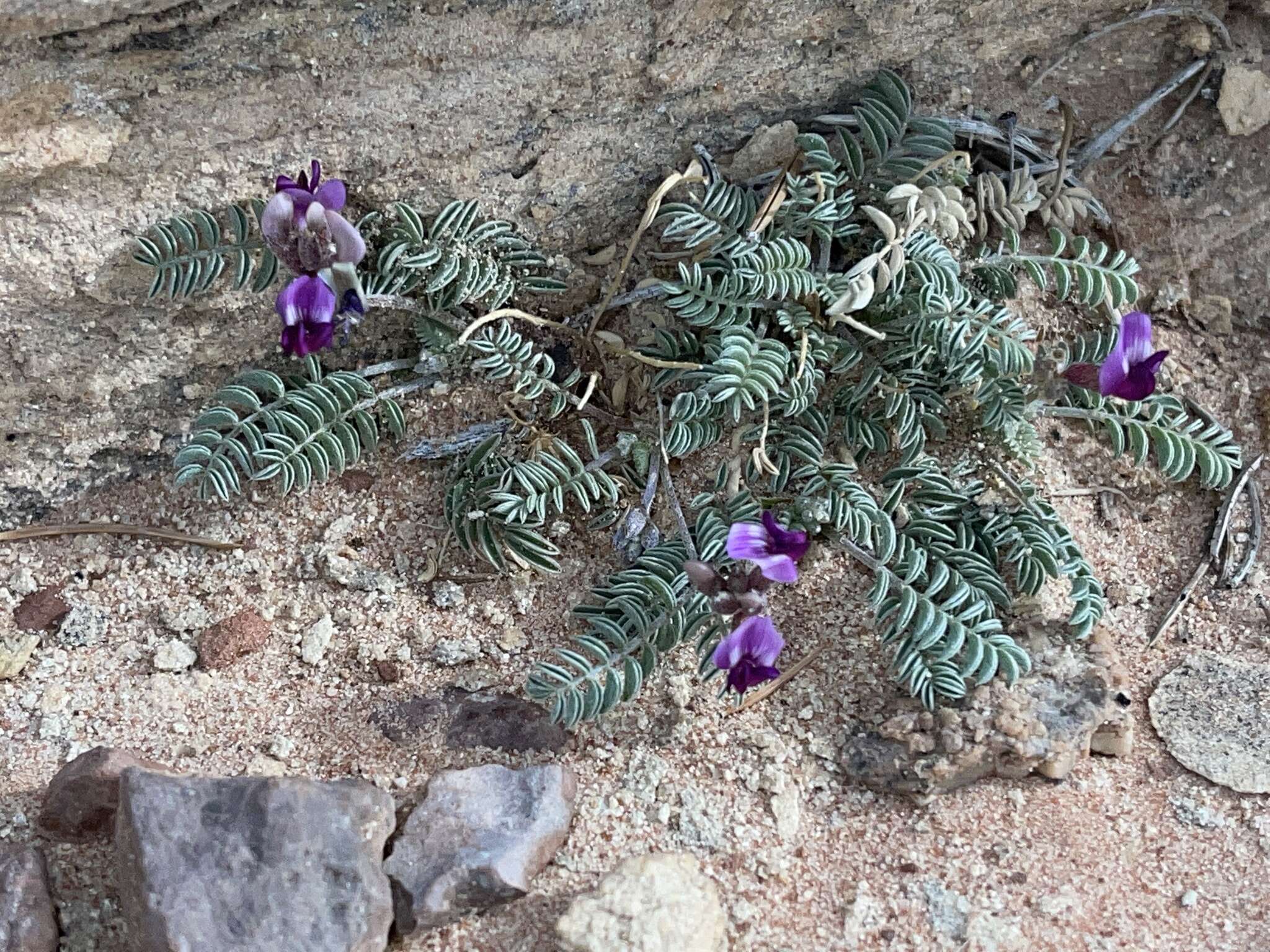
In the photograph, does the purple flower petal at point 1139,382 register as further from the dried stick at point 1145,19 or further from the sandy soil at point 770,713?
the dried stick at point 1145,19

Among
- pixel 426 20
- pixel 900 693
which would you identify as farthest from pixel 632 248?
pixel 900 693

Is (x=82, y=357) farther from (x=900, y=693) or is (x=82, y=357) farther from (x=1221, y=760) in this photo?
(x=1221, y=760)

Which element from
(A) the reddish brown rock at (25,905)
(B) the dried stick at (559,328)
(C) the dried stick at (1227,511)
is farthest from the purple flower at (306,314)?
(C) the dried stick at (1227,511)

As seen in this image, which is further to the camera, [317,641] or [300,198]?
[317,641]

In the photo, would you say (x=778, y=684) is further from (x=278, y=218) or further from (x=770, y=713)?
(x=278, y=218)

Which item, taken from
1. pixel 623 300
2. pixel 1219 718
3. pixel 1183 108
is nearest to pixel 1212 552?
pixel 1219 718

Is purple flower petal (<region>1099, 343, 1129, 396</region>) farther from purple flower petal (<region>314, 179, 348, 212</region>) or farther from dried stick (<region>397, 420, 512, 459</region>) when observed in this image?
purple flower petal (<region>314, 179, 348, 212</region>)
